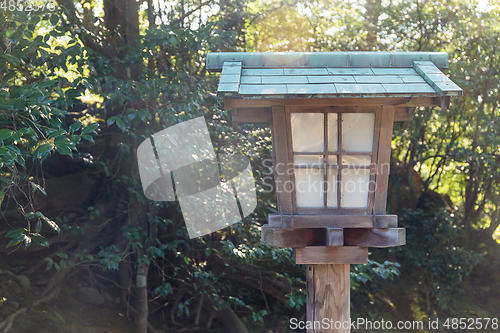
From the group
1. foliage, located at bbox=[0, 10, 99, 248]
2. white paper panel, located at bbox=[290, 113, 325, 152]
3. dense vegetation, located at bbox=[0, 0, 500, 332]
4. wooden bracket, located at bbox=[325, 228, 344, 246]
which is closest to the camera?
foliage, located at bbox=[0, 10, 99, 248]

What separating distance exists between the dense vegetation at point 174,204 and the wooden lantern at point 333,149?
132 centimetres

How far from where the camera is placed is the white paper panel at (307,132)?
2531 millimetres

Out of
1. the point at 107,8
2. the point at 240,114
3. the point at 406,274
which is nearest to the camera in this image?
the point at 240,114

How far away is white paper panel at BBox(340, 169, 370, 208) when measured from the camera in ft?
8.34

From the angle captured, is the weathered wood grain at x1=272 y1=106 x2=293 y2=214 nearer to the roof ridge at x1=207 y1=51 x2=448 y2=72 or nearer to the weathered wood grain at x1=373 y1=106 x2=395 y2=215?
the roof ridge at x1=207 y1=51 x2=448 y2=72

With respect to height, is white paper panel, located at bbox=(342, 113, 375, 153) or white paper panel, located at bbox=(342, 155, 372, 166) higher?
white paper panel, located at bbox=(342, 113, 375, 153)

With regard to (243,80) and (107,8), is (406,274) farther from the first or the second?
(107,8)

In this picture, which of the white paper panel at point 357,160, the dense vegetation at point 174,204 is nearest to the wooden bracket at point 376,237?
the white paper panel at point 357,160

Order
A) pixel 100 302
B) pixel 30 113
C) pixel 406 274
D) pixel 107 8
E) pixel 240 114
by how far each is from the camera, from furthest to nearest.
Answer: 1. pixel 406 274
2. pixel 100 302
3. pixel 107 8
4. pixel 240 114
5. pixel 30 113

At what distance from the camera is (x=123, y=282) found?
16.9ft

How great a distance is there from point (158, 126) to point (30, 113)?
7.88 feet

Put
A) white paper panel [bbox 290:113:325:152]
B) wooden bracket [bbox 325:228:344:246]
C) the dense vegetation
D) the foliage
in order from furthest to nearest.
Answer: the dense vegetation, white paper panel [bbox 290:113:325:152], wooden bracket [bbox 325:228:344:246], the foliage

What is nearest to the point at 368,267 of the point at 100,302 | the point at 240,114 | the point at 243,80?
the point at 240,114

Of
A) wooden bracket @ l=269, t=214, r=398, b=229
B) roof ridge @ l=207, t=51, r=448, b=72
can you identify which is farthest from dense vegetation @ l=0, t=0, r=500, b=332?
wooden bracket @ l=269, t=214, r=398, b=229
